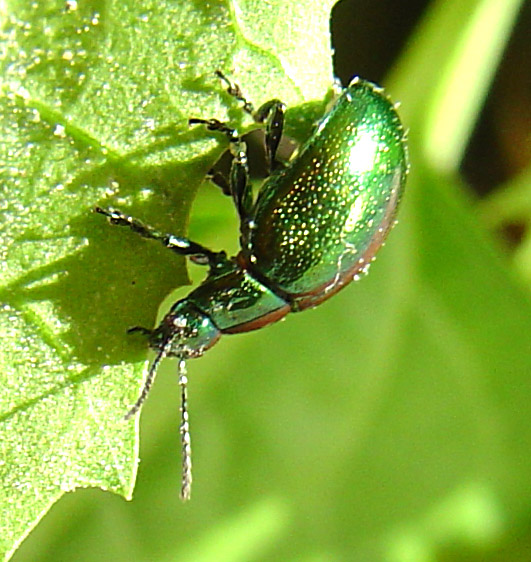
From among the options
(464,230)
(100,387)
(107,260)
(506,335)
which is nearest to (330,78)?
(107,260)

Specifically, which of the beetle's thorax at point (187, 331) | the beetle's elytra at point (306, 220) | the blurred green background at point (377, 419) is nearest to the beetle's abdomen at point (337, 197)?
the beetle's elytra at point (306, 220)

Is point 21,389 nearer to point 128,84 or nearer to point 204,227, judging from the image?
point 128,84

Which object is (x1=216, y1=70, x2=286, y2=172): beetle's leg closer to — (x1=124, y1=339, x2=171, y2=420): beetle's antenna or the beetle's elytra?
the beetle's elytra

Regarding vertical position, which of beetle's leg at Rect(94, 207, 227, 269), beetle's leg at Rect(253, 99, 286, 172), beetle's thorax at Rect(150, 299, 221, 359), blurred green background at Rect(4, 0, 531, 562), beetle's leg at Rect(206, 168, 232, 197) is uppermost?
beetle's leg at Rect(206, 168, 232, 197)

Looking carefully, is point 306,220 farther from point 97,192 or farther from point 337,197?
point 97,192

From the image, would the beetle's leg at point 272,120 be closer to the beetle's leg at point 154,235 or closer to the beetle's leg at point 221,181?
the beetle's leg at point 221,181

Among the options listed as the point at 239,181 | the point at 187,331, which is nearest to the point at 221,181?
the point at 239,181

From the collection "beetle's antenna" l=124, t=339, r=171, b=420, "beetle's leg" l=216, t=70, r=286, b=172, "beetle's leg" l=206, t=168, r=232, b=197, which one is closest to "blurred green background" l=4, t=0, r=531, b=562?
"beetle's leg" l=206, t=168, r=232, b=197
